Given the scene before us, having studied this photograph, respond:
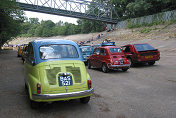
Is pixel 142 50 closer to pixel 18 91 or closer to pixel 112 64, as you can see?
pixel 112 64

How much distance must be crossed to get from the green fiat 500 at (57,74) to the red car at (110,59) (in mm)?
5617

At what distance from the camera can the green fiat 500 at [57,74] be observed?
451 centimetres

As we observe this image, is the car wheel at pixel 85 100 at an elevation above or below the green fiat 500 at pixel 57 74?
below

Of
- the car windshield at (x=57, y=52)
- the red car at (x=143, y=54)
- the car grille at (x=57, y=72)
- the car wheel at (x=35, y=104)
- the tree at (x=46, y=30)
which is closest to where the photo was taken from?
the car grille at (x=57, y=72)

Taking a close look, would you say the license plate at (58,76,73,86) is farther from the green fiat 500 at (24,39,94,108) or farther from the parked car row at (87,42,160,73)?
the parked car row at (87,42,160,73)

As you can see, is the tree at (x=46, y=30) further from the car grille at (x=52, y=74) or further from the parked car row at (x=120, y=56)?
the car grille at (x=52, y=74)

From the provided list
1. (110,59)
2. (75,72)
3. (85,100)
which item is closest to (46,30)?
(110,59)

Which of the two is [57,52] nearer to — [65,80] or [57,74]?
[57,74]

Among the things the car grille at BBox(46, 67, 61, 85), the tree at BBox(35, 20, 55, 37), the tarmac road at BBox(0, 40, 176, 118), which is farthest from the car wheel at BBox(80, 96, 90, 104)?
the tree at BBox(35, 20, 55, 37)

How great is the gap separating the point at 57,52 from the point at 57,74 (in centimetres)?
81

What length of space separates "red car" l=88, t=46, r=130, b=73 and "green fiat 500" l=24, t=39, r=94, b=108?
5617 millimetres

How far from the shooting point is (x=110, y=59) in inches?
428

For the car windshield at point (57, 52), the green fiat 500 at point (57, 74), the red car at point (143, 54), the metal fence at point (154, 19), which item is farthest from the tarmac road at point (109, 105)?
the metal fence at point (154, 19)

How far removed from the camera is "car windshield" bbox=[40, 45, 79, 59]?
5.16 meters
